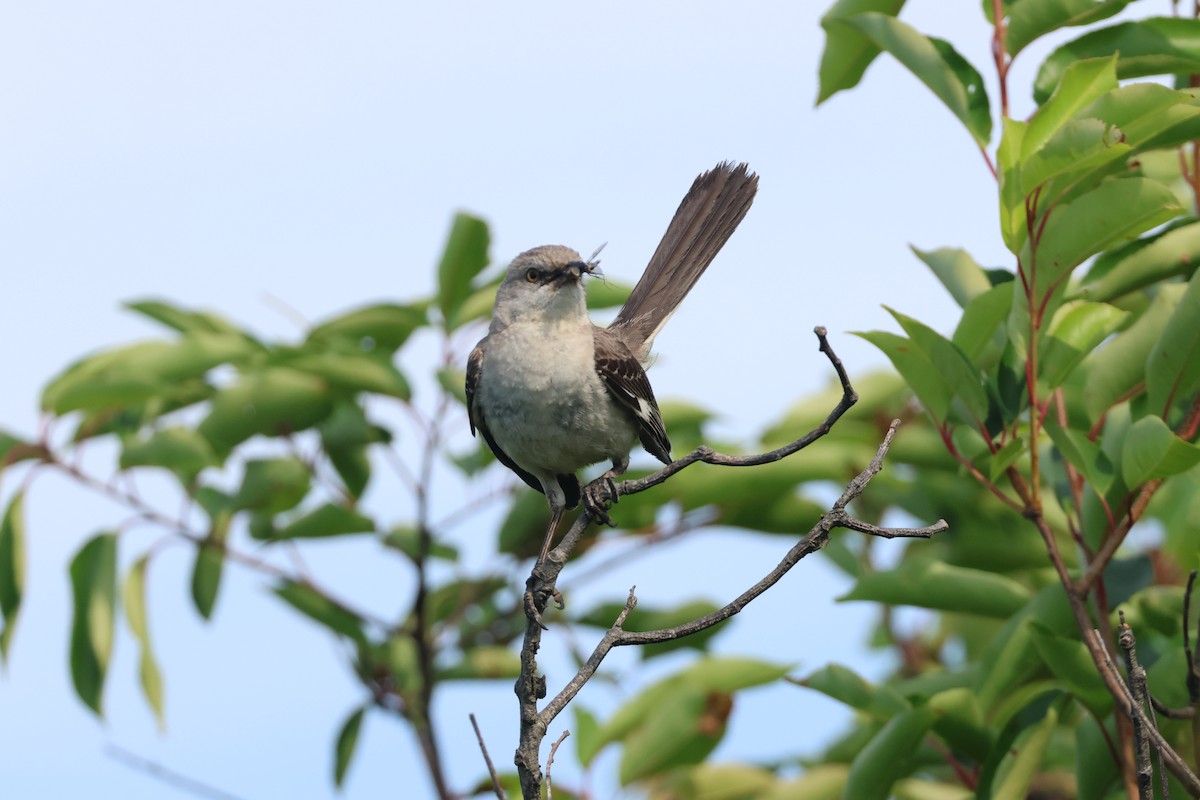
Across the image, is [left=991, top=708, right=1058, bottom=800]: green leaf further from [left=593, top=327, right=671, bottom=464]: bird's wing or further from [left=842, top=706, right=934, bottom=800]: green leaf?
[left=593, top=327, right=671, bottom=464]: bird's wing

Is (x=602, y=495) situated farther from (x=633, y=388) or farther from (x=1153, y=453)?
(x=1153, y=453)

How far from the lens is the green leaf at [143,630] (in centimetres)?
588

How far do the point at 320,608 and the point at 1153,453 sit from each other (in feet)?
13.2

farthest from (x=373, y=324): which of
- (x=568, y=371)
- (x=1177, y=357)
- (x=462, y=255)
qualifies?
(x=1177, y=357)

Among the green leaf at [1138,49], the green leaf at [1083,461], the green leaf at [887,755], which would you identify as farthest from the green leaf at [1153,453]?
the green leaf at [1138,49]

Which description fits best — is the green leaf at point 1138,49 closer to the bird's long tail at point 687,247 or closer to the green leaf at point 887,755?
the bird's long tail at point 687,247

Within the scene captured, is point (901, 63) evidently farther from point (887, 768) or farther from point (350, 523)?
point (350, 523)

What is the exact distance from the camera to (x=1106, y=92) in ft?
11.9

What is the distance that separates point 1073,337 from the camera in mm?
3902

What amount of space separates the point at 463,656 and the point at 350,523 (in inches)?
37.4

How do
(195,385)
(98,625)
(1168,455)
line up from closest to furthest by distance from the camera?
(1168,455) < (98,625) < (195,385)

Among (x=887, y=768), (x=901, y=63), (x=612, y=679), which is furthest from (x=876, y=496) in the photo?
(x=901, y=63)

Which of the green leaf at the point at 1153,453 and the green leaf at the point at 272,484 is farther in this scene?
the green leaf at the point at 272,484

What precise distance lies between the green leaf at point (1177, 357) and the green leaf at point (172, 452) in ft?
12.5
